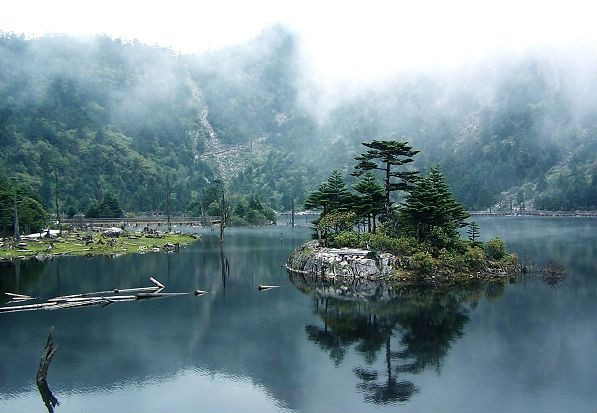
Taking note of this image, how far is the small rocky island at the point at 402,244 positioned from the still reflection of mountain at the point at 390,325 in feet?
10.1

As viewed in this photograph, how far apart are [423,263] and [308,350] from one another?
31.3 metres

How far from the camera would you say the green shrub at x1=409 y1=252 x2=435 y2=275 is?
7238cm

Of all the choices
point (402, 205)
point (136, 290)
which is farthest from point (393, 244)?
point (136, 290)

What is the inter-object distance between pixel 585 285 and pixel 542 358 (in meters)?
34.5

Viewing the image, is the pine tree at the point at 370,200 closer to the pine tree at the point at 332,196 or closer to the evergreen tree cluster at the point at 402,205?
the evergreen tree cluster at the point at 402,205

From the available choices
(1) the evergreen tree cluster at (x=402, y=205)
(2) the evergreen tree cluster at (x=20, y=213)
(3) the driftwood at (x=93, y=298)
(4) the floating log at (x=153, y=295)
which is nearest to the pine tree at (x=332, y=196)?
(1) the evergreen tree cluster at (x=402, y=205)

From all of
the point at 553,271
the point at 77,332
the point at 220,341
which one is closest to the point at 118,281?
the point at 77,332

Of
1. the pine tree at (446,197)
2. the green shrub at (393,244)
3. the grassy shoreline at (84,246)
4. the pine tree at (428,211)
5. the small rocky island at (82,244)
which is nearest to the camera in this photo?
the green shrub at (393,244)

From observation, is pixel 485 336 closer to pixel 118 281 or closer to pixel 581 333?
pixel 581 333

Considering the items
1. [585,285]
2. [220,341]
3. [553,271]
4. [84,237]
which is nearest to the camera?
[220,341]

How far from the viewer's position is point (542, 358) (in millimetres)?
42375

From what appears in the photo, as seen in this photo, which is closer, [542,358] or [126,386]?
[126,386]

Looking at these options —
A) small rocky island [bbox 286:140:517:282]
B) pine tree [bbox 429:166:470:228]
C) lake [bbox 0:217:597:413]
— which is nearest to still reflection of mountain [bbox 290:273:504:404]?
lake [bbox 0:217:597:413]

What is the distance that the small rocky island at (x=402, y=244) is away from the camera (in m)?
73.8
